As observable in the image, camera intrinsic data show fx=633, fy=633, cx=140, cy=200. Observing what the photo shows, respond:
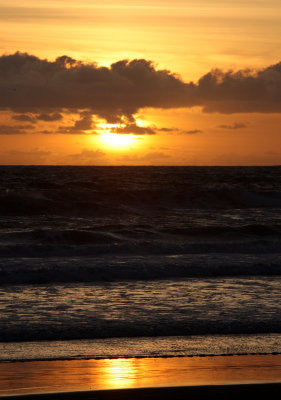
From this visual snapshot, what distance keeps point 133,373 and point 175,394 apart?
908 millimetres

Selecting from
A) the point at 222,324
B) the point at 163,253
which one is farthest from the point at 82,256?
the point at 222,324

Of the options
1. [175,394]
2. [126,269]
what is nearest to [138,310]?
[175,394]

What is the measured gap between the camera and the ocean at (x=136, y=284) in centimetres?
936

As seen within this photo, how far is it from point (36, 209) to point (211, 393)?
A: 98.1 feet

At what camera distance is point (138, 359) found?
827cm

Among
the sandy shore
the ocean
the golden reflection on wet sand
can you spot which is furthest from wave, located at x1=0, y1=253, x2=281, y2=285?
the sandy shore

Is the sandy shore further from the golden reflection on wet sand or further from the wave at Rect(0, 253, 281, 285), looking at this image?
the wave at Rect(0, 253, 281, 285)

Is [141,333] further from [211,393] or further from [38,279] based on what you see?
[38,279]

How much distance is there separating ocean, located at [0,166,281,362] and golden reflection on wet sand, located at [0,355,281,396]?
33 cm

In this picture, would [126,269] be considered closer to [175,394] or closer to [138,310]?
[138,310]

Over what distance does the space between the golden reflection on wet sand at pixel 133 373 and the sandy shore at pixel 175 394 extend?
189 mm

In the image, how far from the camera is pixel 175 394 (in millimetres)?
6844

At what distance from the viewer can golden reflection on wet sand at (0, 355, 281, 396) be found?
23.6 feet

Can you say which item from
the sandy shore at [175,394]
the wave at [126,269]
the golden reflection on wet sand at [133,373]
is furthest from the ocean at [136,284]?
the sandy shore at [175,394]
